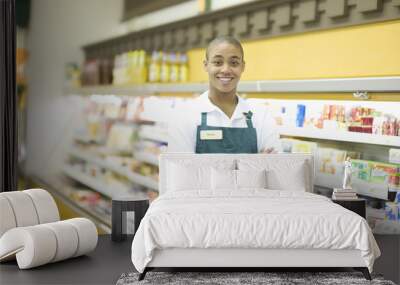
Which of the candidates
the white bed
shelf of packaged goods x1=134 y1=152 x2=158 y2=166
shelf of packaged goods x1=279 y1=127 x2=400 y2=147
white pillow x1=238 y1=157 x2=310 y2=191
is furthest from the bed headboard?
shelf of packaged goods x1=134 y1=152 x2=158 y2=166

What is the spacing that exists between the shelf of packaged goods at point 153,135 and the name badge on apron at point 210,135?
118 cm

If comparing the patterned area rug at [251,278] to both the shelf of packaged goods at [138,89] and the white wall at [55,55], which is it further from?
the white wall at [55,55]

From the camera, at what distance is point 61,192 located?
28.8 ft

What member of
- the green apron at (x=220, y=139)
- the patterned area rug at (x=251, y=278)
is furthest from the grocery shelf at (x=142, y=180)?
the patterned area rug at (x=251, y=278)

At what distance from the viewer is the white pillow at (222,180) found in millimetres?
5594

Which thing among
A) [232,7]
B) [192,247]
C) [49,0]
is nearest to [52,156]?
[49,0]

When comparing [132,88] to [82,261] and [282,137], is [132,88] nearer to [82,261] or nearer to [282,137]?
[282,137]

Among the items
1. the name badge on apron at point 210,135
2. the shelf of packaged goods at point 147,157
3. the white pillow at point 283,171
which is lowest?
the shelf of packaged goods at point 147,157

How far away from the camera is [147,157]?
766cm

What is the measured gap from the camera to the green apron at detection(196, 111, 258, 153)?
6305 mm

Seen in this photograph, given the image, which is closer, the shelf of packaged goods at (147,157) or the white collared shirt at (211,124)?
the white collared shirt at (211,124)

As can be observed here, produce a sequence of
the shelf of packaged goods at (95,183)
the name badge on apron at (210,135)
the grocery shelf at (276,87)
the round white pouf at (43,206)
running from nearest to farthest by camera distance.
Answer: the round white pouf at (43,206) → the grocery shelf at (276,87) → the name badge on apron at (210,135) → the shelf of packaged goods at (95,183)

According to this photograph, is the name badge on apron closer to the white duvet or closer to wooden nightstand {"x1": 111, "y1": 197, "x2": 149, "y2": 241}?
wooden nightstand {"x1": 111, "y1": 197, "x2": 149, "y2": 241}

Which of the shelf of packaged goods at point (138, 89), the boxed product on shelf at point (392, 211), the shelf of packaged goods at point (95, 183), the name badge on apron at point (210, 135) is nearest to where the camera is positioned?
the boxed product on shelf at point (392, 211)
